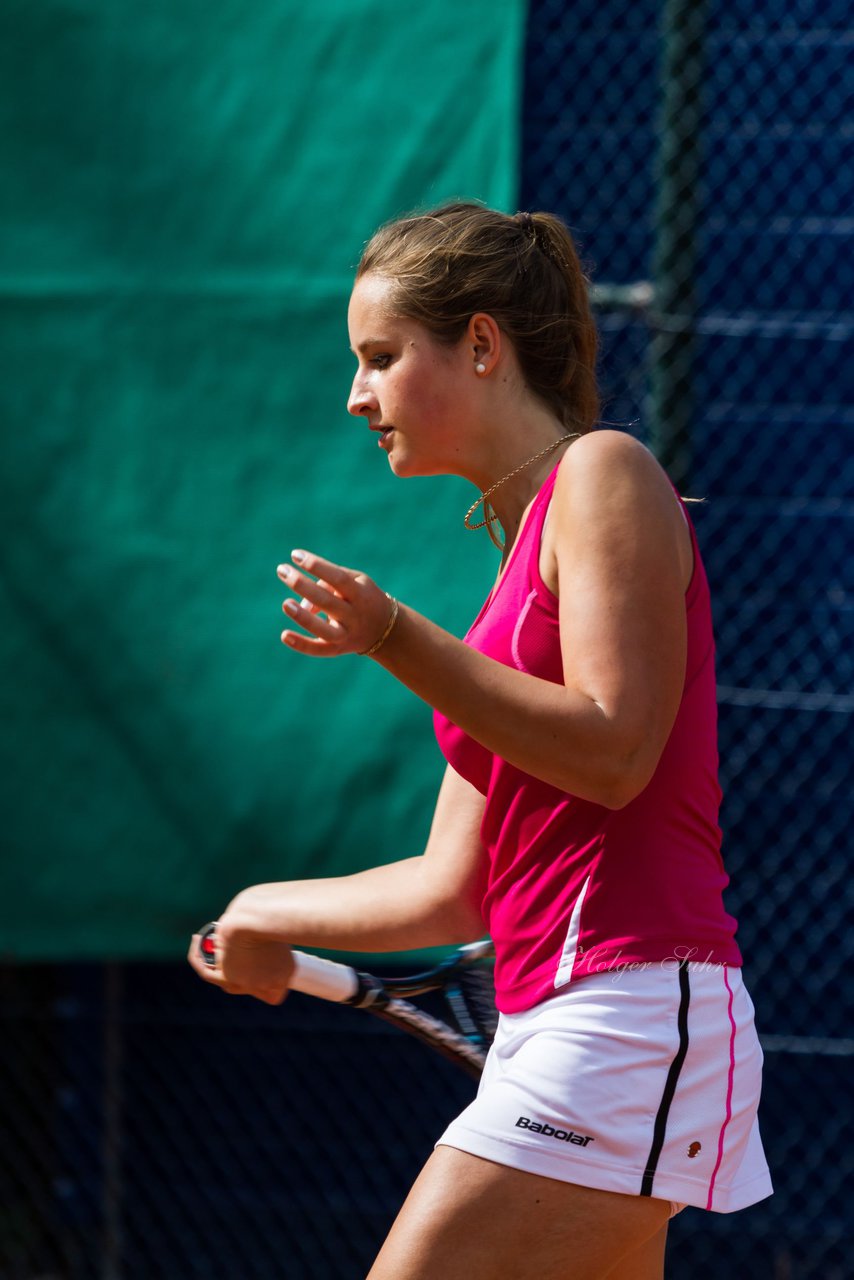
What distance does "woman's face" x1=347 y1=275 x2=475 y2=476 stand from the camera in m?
1.87

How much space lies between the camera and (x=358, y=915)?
2057mm

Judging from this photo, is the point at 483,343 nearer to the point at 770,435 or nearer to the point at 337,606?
the point at 337,606

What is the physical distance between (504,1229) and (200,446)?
248cm

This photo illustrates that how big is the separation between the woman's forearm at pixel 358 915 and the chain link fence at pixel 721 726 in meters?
2.09

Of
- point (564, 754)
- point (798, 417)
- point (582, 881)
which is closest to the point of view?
point (564, 754)

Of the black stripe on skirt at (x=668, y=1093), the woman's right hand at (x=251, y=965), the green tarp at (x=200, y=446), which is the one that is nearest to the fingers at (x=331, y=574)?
the black stripe on skirt at (x=668, y=1093)

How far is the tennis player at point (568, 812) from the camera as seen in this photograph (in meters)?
1.57

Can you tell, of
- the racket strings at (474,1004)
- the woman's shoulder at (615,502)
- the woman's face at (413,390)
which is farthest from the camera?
the racket strings at (474,1004)

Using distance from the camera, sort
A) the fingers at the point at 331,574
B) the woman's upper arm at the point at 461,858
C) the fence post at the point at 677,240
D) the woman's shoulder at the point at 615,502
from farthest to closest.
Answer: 1. the fence post at the point at 677,240
2. the woman's upper arm at the point at 461,858
3. the woman's shoulder at the point at 615,502
4. the fingers at the point at 331,574

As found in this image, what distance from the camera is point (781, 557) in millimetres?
4176

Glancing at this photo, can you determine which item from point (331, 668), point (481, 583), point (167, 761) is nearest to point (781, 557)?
point (481, 583)

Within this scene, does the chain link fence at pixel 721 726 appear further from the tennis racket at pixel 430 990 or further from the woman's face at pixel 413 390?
the woman's face at pixel 413 390

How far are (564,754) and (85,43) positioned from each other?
2875 mm

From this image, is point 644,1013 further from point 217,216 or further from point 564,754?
point 217,216
